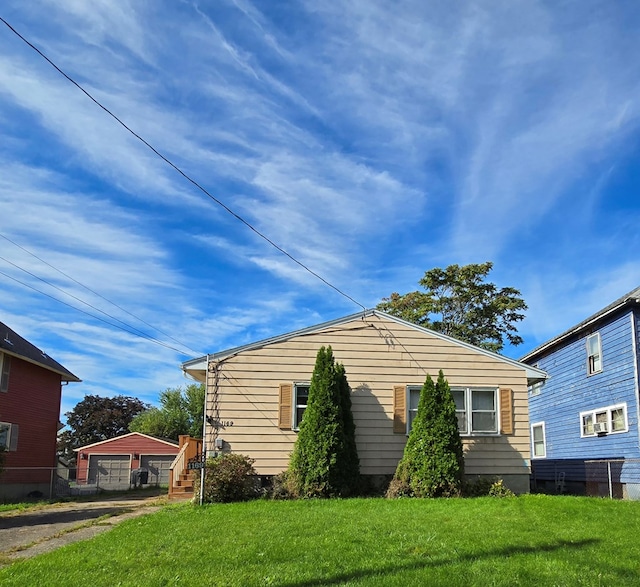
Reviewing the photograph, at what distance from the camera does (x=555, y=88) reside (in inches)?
498

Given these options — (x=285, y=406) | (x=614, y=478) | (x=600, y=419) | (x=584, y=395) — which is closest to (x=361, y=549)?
(x=285, y=406)

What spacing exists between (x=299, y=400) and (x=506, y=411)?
4.87 m

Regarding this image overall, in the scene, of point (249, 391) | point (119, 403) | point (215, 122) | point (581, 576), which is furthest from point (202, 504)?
point (119, 403)

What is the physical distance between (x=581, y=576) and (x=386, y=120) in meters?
9.67

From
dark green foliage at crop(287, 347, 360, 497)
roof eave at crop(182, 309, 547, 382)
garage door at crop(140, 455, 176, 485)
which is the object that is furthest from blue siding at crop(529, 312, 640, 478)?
garage door at crop(140, 455, 176, 485)

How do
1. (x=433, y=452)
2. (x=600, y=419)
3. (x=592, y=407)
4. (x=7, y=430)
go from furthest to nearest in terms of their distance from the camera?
(x=7, y=430) → (x=592, y=407) → (x=600, y=419) → (x=433, y=452)

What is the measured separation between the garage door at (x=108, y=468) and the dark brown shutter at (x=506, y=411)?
2774cm

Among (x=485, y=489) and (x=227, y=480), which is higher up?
(x=227, y=480)

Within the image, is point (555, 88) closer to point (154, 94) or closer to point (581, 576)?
point (154, 94)

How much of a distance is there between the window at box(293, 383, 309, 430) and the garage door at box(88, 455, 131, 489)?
25.7 metres

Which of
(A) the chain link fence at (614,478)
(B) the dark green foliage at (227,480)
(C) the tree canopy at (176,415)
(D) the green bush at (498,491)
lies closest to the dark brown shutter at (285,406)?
(B) the dark green foliage at (227,480)

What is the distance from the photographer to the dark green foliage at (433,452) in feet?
43.6

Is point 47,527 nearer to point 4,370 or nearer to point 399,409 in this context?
point 399,409

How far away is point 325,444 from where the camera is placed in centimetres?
1358
